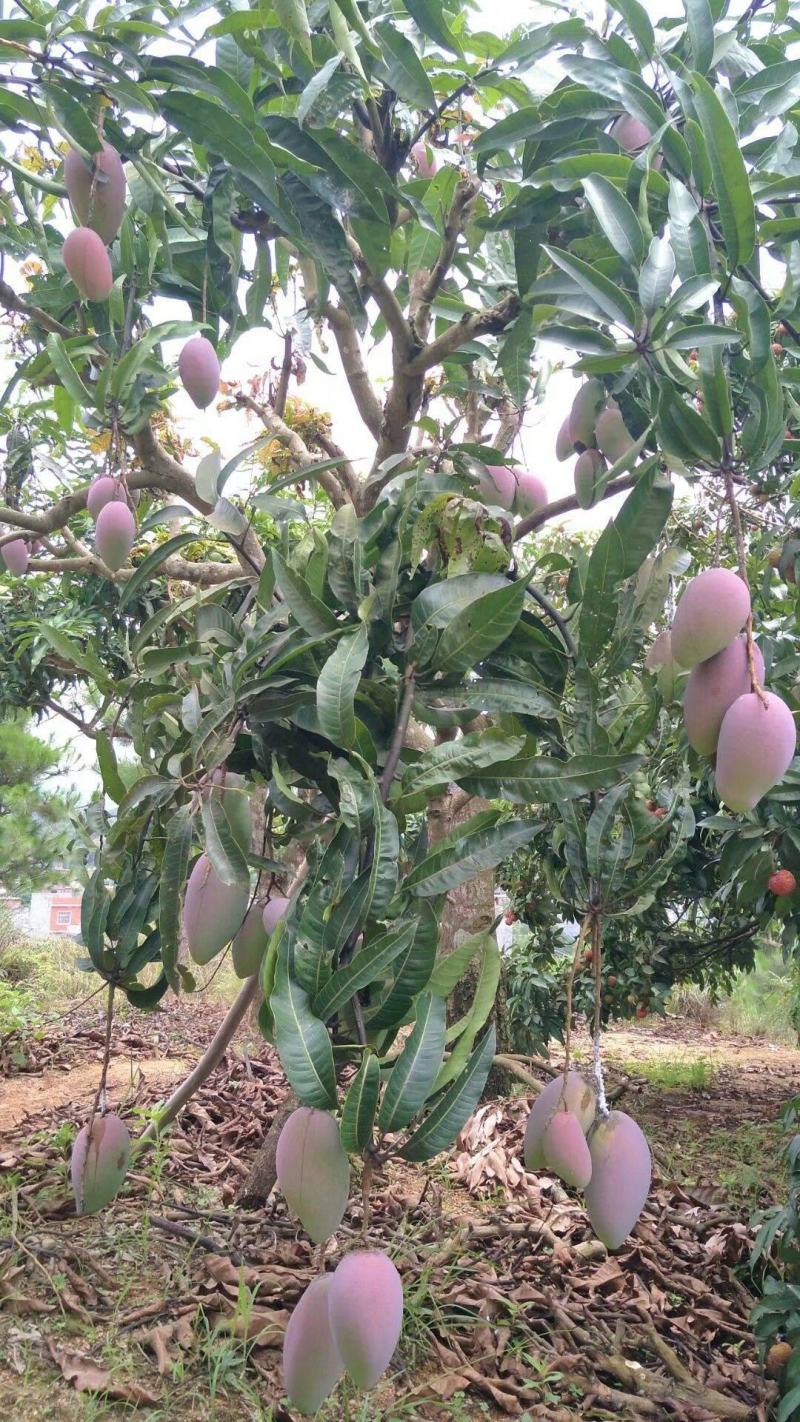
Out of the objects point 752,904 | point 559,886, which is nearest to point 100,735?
point 559,886

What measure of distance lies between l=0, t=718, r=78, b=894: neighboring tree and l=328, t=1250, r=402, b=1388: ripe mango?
4395mm

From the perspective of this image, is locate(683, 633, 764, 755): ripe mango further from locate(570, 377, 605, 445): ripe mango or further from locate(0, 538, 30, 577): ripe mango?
locate(0, 538, 30, 577): ripe mango

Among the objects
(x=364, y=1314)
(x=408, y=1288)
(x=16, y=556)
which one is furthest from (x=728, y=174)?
(x=16, y=556)

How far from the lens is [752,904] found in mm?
2404

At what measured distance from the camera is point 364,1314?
65 centimetres

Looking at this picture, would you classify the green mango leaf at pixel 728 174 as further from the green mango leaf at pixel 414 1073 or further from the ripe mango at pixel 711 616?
the green mango leaf at pixel 414 1073

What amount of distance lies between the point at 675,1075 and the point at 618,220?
365 cm

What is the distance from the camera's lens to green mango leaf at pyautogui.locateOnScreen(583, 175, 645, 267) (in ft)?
2.80

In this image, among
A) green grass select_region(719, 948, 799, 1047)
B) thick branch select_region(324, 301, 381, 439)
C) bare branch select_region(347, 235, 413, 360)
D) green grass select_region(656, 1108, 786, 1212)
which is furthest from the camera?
green grass select_region(719, 948, 799, 1047)

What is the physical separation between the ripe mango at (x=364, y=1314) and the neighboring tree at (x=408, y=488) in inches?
3.3

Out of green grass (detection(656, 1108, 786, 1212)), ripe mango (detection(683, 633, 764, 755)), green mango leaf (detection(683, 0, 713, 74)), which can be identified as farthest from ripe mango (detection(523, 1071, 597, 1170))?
green grass (detection(656, 1108, 786, 1212))

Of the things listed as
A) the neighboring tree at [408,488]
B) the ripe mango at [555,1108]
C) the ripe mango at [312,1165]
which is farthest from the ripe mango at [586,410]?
the ripe mango at [312,1165]

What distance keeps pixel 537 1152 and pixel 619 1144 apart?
70 mm

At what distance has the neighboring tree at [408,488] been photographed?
78 cm
